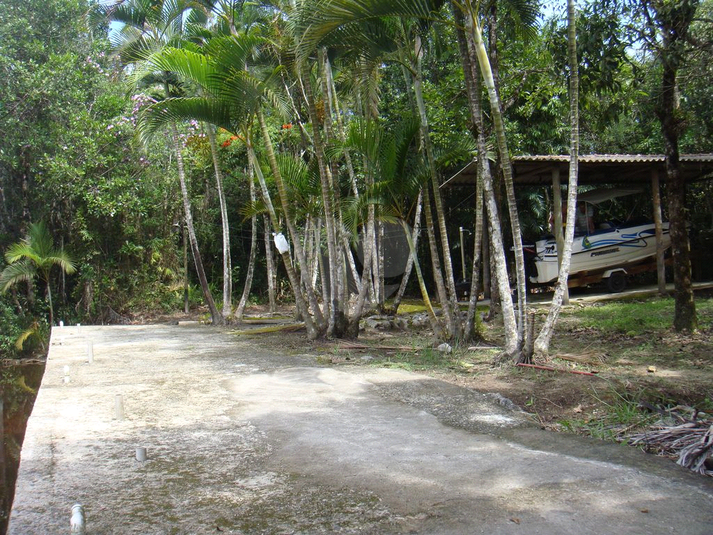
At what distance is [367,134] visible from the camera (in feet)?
32.1

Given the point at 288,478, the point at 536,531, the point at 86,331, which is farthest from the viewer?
the point at 86,331

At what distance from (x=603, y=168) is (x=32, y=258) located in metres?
14.2

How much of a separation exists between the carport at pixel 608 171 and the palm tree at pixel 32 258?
10589mm

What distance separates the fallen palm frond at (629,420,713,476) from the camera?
4000mm

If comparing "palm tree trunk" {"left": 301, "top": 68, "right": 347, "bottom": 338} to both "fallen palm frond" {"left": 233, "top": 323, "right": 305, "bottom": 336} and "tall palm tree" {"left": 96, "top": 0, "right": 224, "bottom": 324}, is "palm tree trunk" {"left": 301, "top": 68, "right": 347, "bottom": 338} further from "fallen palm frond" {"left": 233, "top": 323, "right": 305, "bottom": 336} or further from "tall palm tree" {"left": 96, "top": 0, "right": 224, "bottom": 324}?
"tall palm tree" {"left": 96, "top": 0, "right": 224, "bottom": 324}

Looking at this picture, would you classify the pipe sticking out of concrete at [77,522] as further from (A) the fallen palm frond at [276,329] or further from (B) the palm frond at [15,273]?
(B) the palm frond at [15,273]

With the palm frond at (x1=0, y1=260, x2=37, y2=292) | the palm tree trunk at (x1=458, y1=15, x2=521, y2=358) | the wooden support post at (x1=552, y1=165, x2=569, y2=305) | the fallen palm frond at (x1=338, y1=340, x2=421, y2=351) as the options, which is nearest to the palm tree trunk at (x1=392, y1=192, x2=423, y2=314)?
the fallen palm frond at (x1=338, y1=340, x2=421, y2=351)

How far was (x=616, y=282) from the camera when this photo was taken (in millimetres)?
15047

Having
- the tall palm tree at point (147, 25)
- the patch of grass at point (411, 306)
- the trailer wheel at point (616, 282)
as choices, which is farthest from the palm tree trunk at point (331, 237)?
the trailer wheel at point (616, 282)

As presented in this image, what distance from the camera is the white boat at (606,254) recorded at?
47.9 feet

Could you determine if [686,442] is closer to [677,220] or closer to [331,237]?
[677,220]

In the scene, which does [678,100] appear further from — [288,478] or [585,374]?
[288,478]

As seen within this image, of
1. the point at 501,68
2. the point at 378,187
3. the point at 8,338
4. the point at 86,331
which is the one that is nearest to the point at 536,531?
the point at 378,187

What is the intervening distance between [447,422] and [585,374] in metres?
2.03
